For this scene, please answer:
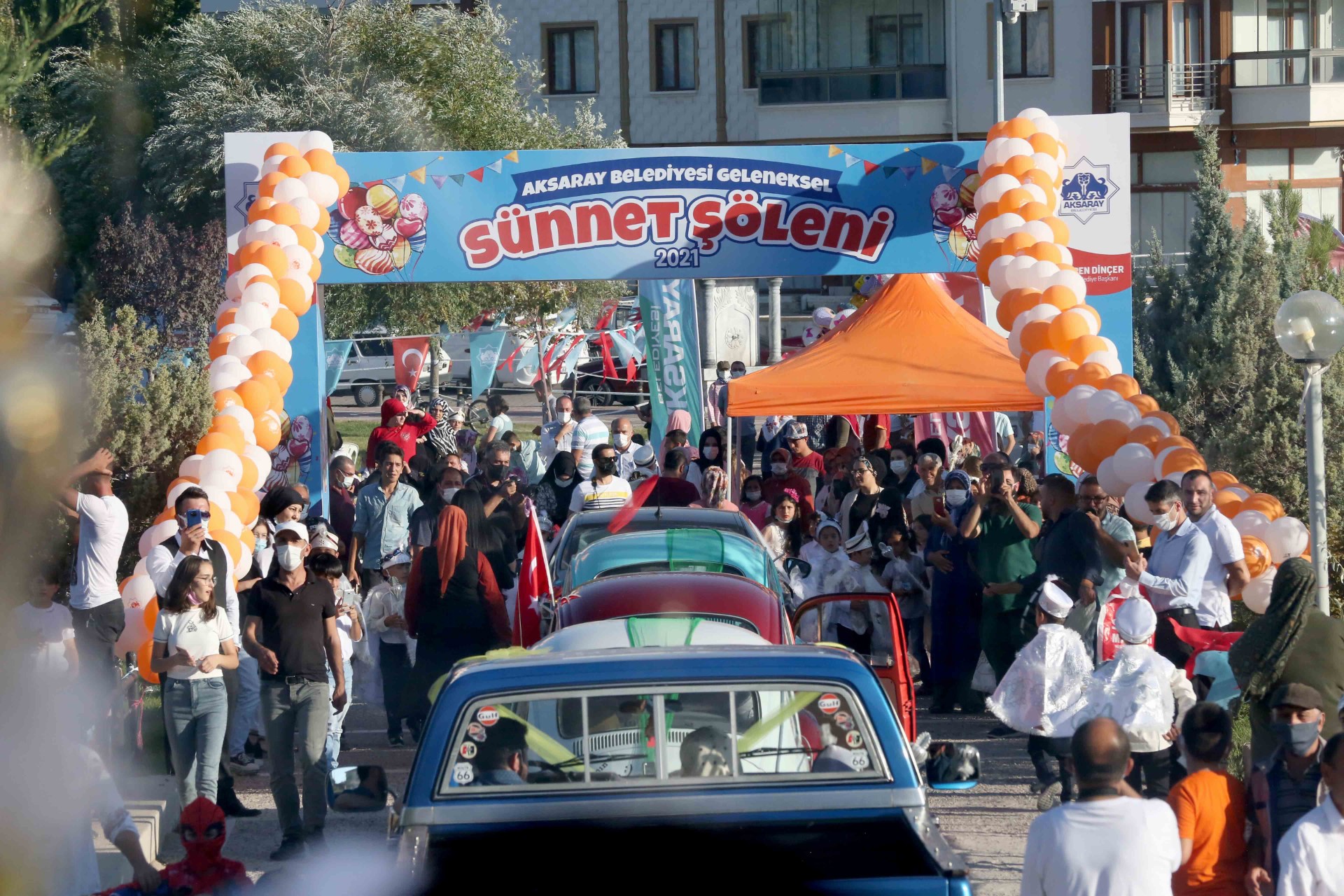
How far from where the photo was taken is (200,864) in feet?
16.4

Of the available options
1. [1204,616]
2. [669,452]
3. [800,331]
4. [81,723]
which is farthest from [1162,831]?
[800,331]

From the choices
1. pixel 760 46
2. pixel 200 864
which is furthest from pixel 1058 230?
pixel 760 46

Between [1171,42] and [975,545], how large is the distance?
29.2 metres

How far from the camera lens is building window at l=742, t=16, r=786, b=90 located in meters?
38.2

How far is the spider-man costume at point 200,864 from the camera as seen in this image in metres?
4.95

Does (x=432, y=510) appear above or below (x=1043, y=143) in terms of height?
below

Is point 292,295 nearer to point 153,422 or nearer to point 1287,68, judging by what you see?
point 153,422

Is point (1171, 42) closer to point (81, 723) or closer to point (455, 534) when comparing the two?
point (455, 534)

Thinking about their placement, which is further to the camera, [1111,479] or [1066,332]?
[1066,332]

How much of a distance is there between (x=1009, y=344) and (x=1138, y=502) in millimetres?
3256

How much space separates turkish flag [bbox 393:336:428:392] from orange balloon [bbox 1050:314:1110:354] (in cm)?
1312

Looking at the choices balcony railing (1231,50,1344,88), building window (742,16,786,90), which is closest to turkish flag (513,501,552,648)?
building window (742,16,786,90)

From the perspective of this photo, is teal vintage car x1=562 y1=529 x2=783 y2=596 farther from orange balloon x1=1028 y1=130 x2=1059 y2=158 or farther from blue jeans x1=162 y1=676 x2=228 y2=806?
orange balloon x1=1028 y1=130 x2=1059 y2=158

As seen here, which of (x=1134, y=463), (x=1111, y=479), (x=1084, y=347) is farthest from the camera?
(x=1084, y=347)
